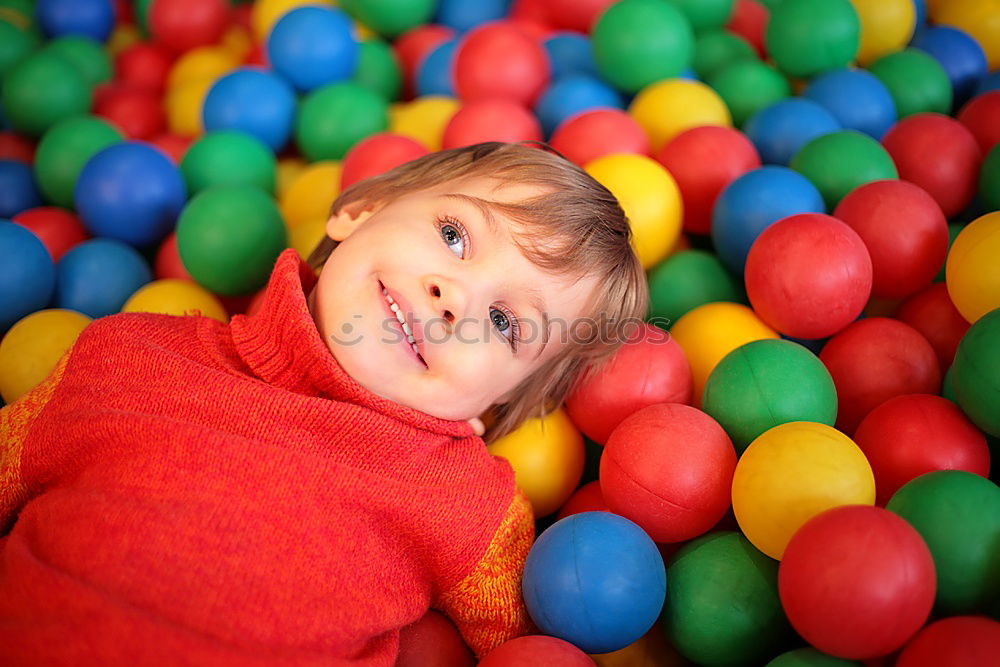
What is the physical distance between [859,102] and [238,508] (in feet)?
5.94

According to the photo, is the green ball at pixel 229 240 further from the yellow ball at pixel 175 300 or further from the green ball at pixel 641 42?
the green ball at pixel 641 42

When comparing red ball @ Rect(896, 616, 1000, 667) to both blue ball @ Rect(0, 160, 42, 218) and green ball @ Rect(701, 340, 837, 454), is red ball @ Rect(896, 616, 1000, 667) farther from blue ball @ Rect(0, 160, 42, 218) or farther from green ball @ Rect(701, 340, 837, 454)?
blue ball @ Rect(0, 160, 42, 218)

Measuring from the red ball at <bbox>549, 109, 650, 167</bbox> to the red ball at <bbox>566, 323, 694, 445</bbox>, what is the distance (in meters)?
0.56

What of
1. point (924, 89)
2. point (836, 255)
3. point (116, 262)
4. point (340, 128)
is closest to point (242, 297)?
point (116, 262)

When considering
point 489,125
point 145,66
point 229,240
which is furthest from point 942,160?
point 145,66

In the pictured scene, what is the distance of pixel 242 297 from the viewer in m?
2.01

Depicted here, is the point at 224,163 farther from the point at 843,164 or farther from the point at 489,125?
the point at 843,164

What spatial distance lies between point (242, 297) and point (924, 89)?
1834mm

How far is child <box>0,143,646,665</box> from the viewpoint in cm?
111

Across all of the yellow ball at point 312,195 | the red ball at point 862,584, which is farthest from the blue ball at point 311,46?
the red ball at point 862,584

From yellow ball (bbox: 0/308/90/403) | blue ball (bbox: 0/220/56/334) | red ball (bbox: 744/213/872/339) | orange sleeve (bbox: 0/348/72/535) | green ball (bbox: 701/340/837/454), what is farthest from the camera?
blue ball (bbox: 0/220/56/334)

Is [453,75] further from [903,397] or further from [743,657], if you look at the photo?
[743,657]

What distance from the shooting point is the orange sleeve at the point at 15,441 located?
4.37 ft

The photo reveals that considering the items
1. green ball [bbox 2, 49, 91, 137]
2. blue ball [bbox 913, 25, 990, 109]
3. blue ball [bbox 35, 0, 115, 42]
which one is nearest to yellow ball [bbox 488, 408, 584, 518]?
blue ball [bbox 913, 25, 990, 109]
